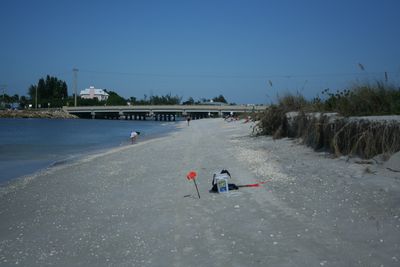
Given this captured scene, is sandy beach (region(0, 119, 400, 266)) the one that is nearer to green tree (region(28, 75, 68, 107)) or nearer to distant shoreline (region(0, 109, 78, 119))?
distant shoreline (region(0, 109, 78, 119))

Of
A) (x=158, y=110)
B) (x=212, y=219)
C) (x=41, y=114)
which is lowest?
(x=41, y=114)

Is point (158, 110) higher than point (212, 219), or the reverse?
point (158, 110)

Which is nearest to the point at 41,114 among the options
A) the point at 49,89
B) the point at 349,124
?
the point at 49,89

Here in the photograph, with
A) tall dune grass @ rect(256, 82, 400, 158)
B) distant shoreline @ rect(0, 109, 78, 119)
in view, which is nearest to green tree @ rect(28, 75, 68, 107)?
distant shoreline @ rect(0, 109, 78, 119)

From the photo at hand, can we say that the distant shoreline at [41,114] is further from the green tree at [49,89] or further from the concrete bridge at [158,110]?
the green tree at [49,89]

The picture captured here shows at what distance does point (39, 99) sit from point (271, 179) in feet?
512

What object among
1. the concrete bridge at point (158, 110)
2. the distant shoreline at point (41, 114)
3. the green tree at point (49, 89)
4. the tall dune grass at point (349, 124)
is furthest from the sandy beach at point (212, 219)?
the green tree at point (49, 89)

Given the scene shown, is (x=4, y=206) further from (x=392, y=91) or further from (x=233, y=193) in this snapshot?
(x=392, y=91)

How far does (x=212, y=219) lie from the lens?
21.4 ft

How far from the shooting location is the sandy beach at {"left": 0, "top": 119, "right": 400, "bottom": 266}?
5105mm

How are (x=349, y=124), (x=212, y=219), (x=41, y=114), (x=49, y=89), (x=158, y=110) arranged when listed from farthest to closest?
(x=49, y=89) → (x=41, y=114) → (x=158, y=110) → (x=349, y=124) → (x=212, y=219)

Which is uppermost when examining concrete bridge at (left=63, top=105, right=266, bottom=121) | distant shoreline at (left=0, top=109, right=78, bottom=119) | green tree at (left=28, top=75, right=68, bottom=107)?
green tree at (left=28, top=75, right=68, bottom=107)

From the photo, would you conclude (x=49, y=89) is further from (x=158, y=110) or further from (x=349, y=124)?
(x=349, y=124)

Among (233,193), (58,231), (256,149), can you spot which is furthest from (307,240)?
(256,149)
